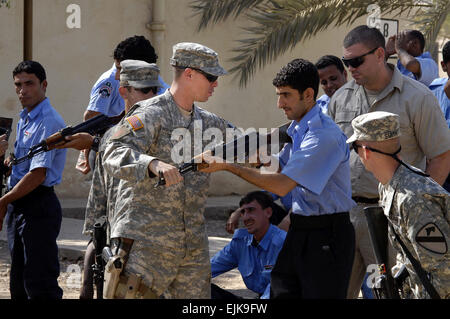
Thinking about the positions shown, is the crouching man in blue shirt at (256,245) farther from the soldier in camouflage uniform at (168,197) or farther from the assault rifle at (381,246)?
the assault rifle at (381,246)

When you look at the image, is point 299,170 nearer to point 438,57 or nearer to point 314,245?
point 314,245

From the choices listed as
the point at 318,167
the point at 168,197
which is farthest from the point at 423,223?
the point at 168,197

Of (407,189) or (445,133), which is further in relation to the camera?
(445,133)

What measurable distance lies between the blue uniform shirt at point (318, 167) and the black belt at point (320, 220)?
0.02m

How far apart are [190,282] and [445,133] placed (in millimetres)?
1716

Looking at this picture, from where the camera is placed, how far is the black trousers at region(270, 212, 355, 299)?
4.17 metres

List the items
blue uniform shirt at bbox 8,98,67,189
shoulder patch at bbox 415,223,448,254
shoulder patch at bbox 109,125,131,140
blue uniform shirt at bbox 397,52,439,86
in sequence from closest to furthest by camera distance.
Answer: shoulder patch at bbox 415,223,448,254 < shoulder patch at bbox 109,125,131,140 < blue uniform shirt at bbox 8,98,67,189 < blue uniform shirt at bbox 397,52,439,86

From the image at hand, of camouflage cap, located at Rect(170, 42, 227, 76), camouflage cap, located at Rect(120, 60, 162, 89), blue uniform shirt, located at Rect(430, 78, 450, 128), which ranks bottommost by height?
blue uniform shirt, located at Rect(430, 78, 450, 128)

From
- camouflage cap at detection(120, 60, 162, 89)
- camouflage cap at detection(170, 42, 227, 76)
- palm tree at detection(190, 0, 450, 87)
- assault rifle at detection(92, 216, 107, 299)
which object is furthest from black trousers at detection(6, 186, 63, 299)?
palm tree at detection(190, 0, 450, 87)

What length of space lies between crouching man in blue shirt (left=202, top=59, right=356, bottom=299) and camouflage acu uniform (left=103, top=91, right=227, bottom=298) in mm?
395

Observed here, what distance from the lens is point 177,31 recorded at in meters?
12.1

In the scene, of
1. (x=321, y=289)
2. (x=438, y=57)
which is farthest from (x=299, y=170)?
(x=438, y=57)

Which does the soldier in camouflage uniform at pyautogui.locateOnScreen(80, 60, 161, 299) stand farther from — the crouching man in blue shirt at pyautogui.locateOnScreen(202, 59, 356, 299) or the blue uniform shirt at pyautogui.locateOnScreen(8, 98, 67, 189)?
the crouching man in blue shirt at pyautogui.locateOnScreen(202, 59, 356, 299)

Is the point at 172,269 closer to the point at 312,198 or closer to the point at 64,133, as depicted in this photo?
the point at 312,198
